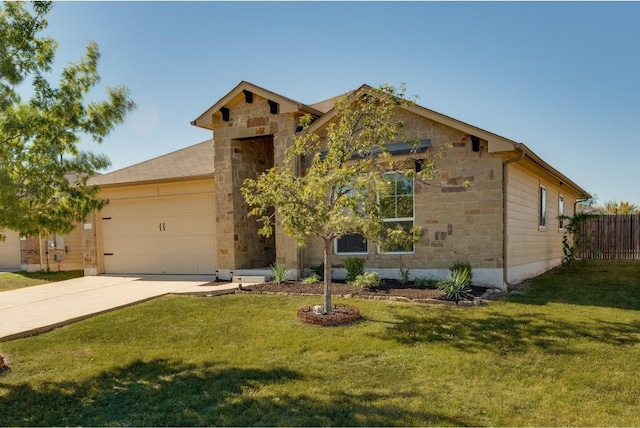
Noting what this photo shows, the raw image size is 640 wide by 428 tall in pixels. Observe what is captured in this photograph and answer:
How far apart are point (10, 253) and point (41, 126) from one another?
15585 millimetres

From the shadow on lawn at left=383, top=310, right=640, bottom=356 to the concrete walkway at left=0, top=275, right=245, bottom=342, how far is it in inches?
192

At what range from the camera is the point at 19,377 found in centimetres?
502

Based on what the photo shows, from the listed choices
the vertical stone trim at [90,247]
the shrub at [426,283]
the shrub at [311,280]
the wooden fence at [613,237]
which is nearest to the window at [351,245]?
the shrub at [311,280]

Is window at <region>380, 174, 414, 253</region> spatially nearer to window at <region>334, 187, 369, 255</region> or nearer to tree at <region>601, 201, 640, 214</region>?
window at <region>334, 187, 369, 255</region>

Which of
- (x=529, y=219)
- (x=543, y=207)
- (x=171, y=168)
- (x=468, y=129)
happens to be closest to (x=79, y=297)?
(x=171, y=168)

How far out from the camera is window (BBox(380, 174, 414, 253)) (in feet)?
33.3

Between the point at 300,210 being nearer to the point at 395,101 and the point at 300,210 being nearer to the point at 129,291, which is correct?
the point at 395,101

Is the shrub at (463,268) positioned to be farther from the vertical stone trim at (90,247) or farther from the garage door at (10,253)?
the garage door at (10,253)

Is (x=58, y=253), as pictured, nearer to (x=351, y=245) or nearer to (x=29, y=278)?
(x=29, y=278)

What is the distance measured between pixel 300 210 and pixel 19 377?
4265mm

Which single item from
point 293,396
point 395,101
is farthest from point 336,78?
point 293,396

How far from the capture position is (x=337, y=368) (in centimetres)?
489

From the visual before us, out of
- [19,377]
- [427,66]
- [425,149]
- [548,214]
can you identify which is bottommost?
[19,377]

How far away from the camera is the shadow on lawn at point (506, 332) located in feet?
18.1
